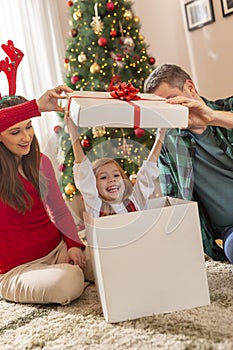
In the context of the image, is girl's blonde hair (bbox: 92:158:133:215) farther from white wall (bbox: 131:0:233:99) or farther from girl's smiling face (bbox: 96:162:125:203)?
white wall (bbox: 131:0:233:99)

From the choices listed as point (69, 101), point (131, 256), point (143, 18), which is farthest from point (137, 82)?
point (131, 256)

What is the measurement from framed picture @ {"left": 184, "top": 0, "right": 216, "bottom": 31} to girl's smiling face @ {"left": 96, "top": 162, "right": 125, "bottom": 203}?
6.84 feet

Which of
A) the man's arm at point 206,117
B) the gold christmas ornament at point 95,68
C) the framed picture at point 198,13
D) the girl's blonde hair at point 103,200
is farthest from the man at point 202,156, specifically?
the framed picture at point 198,13

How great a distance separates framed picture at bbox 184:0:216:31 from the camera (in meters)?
3.22

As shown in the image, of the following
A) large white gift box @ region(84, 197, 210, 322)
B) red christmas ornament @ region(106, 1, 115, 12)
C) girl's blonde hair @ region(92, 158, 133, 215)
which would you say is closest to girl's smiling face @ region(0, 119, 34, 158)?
girl's blonde hair @ region(92, 158, 133, 215)

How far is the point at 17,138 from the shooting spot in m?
1.61

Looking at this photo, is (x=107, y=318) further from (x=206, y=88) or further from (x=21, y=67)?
(x=206, y=88)

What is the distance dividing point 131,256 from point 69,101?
0.44 m

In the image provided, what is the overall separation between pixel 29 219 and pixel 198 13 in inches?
90.4

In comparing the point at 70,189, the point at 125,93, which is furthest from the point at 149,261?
the point at 70,189

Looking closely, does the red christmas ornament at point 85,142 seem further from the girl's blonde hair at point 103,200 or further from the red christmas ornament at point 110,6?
the girl's blonde hair at point 103,200

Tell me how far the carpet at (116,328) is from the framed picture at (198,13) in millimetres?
2276

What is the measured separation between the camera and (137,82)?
2.83m

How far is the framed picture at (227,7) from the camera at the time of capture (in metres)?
3.04
